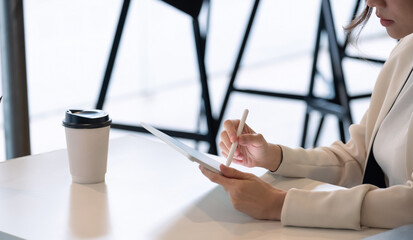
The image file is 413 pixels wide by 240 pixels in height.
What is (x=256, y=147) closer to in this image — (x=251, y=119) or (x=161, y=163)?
(x=161, y=163)

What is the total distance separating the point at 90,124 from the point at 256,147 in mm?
367

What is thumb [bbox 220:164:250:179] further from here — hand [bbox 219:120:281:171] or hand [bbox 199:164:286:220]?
hand [bbox 219:120:281:171]

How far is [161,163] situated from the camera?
4.99 feet

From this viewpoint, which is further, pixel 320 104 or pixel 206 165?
pixel 320 104

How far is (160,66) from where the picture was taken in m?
5.51

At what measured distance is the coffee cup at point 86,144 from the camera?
4.41 ft

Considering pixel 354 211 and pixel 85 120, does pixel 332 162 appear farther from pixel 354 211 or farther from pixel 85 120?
pixel 85 120

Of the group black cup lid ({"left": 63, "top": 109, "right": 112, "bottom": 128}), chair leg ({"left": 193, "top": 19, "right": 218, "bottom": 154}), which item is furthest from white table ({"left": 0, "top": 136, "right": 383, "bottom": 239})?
chair leg ({"left": 193, "top": 19, "right": 218, "bottom": 154})

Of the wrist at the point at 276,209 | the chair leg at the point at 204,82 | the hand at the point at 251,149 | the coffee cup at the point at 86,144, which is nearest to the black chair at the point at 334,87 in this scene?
the chair leg at the point at 204,82

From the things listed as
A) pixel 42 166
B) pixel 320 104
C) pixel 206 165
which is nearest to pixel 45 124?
pixel 320 104

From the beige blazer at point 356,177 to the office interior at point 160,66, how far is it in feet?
6.81

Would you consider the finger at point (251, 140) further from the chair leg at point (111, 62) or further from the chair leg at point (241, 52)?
the chair leg at point (241, 52)

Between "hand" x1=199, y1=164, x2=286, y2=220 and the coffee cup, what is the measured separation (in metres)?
0.24

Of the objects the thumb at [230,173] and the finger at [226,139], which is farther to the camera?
the finger at [226,139]
